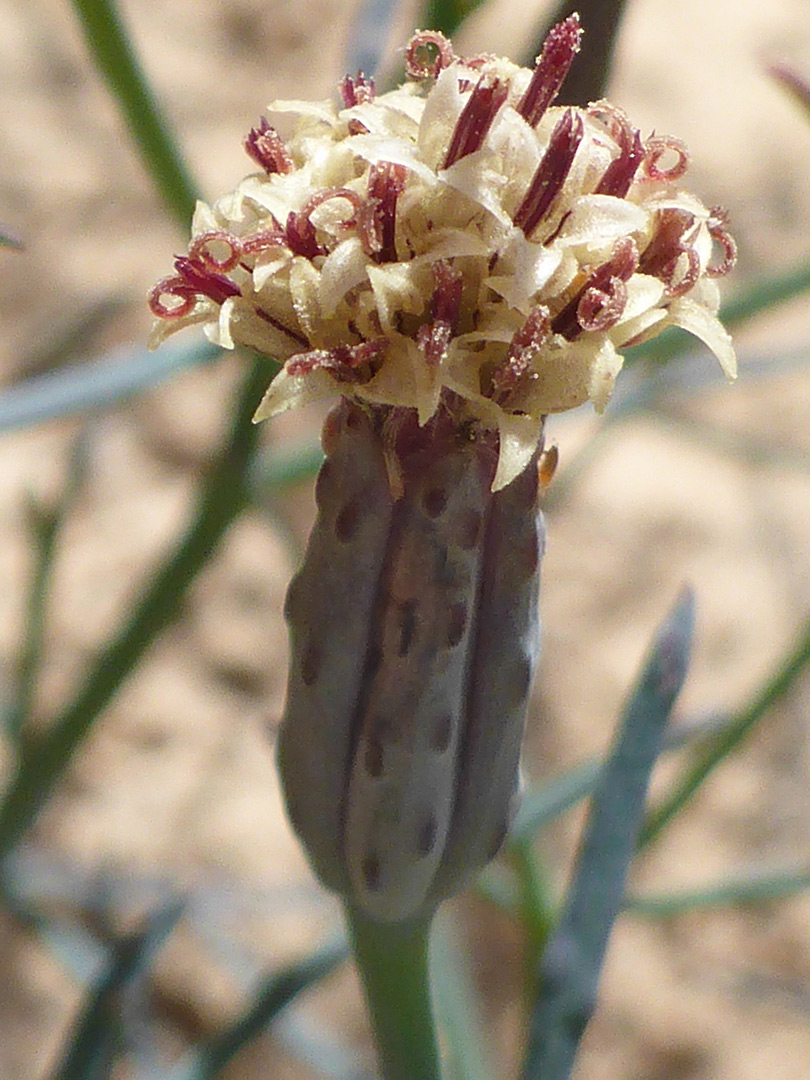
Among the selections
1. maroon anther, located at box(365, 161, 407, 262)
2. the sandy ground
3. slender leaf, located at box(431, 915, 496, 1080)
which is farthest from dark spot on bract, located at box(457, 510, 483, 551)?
the sandy ground

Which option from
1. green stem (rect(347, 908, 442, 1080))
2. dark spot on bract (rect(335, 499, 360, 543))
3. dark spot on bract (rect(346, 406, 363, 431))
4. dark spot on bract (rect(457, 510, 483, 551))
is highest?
dark spot on bract (rect(346, 406, 363, 431))

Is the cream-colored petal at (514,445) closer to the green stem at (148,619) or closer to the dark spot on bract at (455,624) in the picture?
the dark spot on bract at (455,624)

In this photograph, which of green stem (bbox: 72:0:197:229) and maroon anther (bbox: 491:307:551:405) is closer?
maroon anther (bbox: 491:307:551:405)

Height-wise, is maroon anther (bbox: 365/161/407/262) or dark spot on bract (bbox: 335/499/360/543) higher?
maroon anther (bbox: 365/161/407/262)

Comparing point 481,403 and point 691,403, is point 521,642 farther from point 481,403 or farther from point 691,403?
point 691,403

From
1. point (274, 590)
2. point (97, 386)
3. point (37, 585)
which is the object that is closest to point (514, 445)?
point (97, 386)

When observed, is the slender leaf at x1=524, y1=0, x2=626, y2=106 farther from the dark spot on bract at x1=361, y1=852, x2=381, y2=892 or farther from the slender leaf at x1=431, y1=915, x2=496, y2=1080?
the slender leaf at x1=431, y1=915, x2=496, y2=1080

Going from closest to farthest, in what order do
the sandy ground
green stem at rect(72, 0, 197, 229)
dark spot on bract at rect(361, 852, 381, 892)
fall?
dark spot on bract at rect(361, 852, 381, 892) < green stem at rect(72, 0, 197, 229) < the sandy ground
